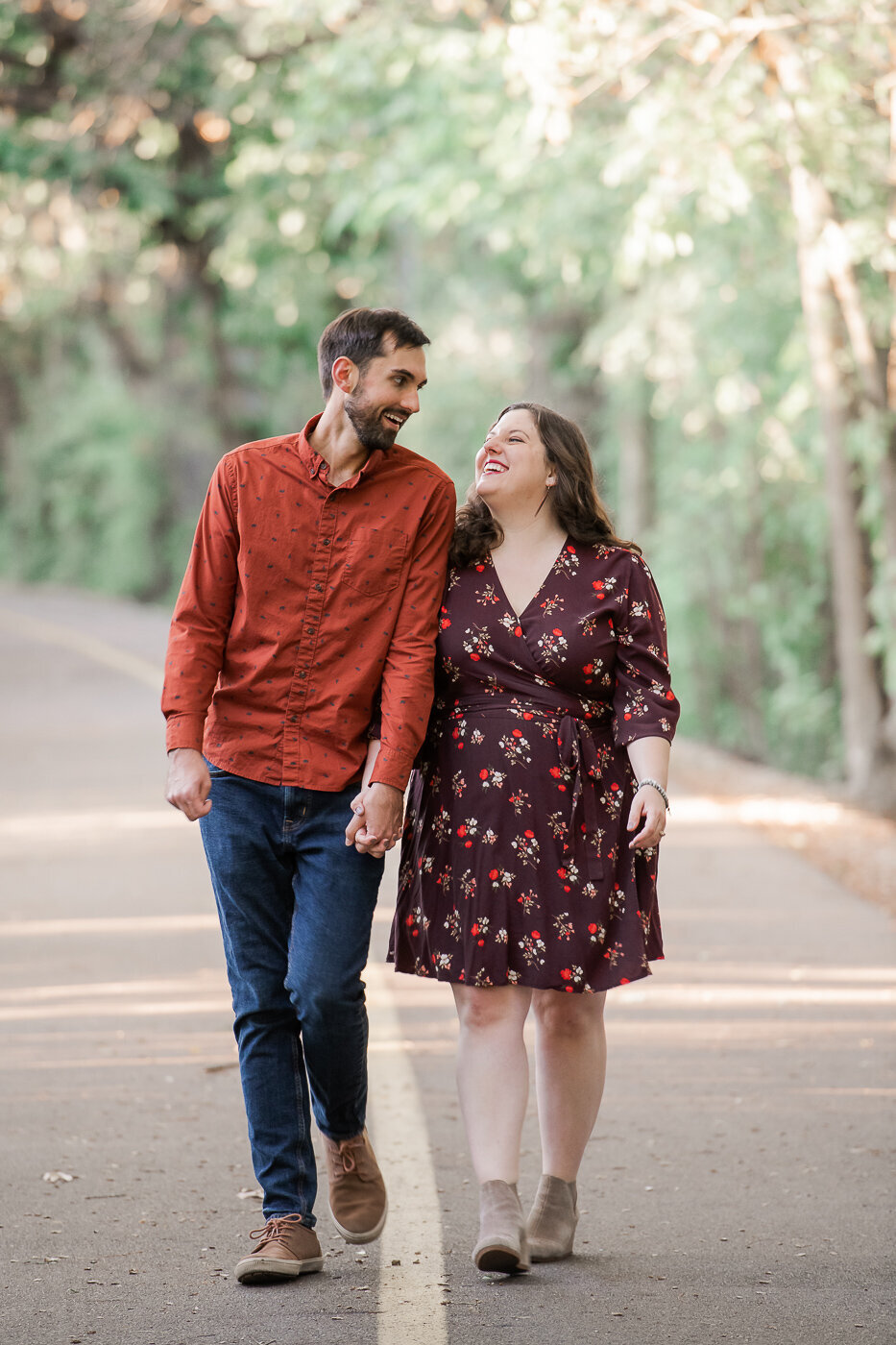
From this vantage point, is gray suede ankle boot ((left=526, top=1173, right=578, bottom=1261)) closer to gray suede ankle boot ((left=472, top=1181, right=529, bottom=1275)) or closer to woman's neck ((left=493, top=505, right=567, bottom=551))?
gray suede ankle boot ((left=472, top=1181, right=529, bottom=1275))

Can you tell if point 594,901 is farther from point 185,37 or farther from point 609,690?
point 185,37

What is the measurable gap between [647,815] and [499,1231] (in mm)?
989

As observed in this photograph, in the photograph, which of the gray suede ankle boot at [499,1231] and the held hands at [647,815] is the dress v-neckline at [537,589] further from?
→ the gray suede ankle boot at [499,1231]

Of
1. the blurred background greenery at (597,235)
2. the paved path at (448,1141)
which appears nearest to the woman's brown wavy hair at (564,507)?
the paved path at (448,1141)

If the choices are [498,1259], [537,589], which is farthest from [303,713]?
[498,1259]

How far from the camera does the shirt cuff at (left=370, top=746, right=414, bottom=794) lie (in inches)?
163

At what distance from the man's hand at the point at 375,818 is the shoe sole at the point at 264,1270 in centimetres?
96

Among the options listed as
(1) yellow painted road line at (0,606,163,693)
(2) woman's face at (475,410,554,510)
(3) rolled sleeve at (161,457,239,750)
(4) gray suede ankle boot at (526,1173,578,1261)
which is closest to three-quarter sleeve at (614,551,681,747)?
(2) woman's face at (475,410,554,510)

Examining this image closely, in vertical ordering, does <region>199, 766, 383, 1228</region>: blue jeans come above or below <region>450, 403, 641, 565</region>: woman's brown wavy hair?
below

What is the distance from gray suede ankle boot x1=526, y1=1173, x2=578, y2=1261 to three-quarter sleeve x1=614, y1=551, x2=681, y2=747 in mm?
1066

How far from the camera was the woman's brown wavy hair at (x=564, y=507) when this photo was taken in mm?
4488

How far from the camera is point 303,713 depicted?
428 centimetres

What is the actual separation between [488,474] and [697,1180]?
82.1 inches

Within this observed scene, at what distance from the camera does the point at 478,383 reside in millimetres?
27578
